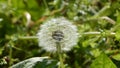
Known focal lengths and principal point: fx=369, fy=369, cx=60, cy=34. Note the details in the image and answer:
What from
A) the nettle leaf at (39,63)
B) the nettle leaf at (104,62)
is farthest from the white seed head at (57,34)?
the nettle leaf at (104,62)

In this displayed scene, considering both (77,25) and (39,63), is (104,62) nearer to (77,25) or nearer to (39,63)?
(39,63)

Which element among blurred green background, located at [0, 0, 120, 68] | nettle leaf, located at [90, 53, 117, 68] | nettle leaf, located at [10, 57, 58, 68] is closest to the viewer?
nettle leaf, located at [90, 53, 117, 68]

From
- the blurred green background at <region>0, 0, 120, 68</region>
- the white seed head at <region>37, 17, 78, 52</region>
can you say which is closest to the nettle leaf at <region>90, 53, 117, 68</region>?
the blurred green background at <region>0, 0, 120, 68</region>

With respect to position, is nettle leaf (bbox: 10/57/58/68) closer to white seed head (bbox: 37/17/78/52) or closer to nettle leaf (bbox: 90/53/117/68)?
white seed head (bbox: 37/17/78/52)

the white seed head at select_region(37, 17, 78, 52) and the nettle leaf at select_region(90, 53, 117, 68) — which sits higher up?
the white seed head at select_region(37, 17, 78, 52)

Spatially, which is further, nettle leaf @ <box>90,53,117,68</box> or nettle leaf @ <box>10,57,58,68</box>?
nettle leaf @ <box>10,57,58,68</box>

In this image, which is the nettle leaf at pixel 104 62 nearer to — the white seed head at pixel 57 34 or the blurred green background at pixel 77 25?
the blurred green background at pixel 77 25

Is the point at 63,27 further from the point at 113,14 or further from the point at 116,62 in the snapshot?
the point at 113,14

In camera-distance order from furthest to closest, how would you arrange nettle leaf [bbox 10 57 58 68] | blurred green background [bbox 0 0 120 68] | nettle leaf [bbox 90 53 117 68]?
blurred green background [bbox 0 0 120 68] < nettle leaf [bbox 10 57 58 68] < nettle leaf [bbox 90 53 117 68]
